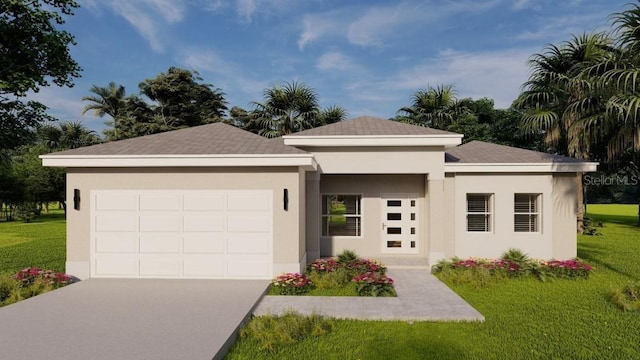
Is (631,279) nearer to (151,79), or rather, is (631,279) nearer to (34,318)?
(34,318)

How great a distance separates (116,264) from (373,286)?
22.6 ft

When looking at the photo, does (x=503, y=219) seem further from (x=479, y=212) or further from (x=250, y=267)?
(x=250, y=267)

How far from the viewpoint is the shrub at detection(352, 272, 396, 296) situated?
7.75 metres

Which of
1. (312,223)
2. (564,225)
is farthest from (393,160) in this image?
(564,225)

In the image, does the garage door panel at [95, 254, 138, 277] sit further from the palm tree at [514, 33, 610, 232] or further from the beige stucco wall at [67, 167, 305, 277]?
the palm tree at [514, 33, 610, 232]

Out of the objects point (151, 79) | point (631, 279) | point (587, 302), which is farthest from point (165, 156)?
point (151, 79)

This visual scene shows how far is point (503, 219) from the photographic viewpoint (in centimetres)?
1116

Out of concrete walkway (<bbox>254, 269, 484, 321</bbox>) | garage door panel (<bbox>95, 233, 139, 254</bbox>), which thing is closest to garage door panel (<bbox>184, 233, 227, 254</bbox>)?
garage door panel (<bbox>95, 233, 139, 254</bbox>)

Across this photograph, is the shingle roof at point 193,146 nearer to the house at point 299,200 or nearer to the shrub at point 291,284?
the house at point 299,200

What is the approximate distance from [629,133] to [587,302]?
21.2 ft

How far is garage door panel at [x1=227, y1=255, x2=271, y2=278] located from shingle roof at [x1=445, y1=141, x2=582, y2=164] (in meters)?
7.17

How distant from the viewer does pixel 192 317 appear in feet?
19.7

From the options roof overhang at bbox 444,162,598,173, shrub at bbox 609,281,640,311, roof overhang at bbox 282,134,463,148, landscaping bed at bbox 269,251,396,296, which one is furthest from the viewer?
roof overhang at bbox 444,162,598,173

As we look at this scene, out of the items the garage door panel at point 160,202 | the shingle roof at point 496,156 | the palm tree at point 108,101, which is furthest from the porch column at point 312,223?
the palm tree at point 108,101
